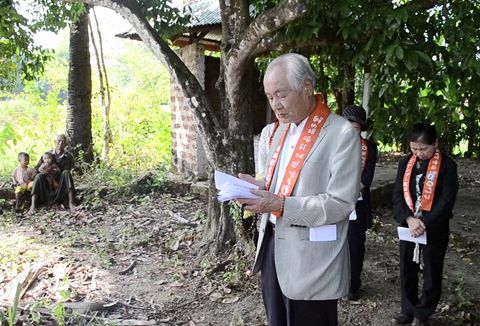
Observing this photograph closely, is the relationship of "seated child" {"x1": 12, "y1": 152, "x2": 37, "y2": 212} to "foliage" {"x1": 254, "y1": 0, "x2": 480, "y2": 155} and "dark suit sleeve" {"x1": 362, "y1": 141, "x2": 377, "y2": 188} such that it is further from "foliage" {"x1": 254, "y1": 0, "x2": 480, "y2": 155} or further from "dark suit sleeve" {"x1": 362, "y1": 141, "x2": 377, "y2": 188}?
"dark suit sleeve" {"x1": 362, "y1": 141, "x2": 377, "y2": 188}

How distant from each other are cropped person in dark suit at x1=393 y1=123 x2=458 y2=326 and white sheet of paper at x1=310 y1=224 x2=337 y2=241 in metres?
1.54

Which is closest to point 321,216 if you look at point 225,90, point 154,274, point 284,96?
point 284,96

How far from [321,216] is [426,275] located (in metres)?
1.92

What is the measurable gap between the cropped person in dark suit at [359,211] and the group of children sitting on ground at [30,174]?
5.54 m

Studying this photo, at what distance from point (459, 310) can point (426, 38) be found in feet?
7.81

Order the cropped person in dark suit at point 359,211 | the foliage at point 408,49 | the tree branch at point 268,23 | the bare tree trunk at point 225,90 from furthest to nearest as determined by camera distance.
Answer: the bare tree trunk at point 225,90 < the cropped person in dark suit at point 359,211 < the tree branch at point 268,23 < the foliage at point 408,49

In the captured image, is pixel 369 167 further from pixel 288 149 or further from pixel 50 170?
pixel 50 170

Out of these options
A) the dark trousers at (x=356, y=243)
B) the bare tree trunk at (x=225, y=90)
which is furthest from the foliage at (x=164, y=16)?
the dark trousers at (x=356, y=243)

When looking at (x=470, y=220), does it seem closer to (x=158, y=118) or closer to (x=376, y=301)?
(x=376, y=301)

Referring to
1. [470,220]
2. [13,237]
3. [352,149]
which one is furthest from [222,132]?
[470,220]

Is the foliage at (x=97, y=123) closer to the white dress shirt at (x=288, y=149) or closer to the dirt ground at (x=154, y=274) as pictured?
the dirt ground at (x=154, y=274)

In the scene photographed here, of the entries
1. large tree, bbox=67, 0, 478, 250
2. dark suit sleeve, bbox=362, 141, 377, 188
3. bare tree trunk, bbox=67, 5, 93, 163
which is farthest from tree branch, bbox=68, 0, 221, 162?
bare tree trunk, bbox=67, 5, 93, 163

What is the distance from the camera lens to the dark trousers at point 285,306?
2.33 meters

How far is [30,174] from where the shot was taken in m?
7.84
